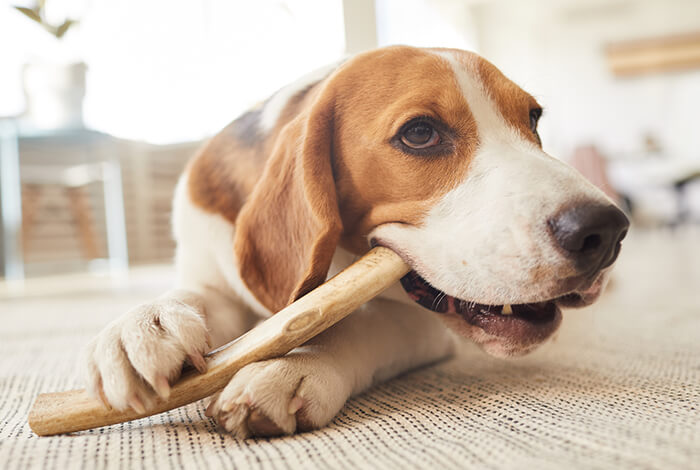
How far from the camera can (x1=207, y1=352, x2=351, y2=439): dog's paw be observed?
2.75 ft

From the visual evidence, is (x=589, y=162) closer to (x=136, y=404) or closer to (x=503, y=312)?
(x=503, y=312)

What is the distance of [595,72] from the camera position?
40.6 ft

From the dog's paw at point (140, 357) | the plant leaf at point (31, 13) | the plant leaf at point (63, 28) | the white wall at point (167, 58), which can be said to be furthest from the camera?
the white wall at point (167, 58)

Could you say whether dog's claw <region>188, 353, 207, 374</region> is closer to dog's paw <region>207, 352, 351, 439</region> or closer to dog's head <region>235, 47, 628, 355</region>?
dog's paw <region>207, 352, 351, 439</region>

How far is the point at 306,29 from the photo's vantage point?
461 centimetres

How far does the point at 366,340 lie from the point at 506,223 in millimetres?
355

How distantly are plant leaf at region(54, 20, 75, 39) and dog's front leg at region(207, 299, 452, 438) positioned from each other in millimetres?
3662

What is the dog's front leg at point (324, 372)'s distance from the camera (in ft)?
2.77

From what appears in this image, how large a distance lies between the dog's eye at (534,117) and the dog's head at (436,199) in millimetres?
42

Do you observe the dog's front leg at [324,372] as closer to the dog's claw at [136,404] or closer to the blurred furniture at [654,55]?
the dog's claw at [136,404]

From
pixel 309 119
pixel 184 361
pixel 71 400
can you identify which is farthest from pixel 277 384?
pixel 309 119

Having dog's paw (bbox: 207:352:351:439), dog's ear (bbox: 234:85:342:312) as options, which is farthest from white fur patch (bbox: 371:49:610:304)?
dog's paw (bbox: 207:352:351:439)

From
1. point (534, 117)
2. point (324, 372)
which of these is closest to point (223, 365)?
point (324, 372)

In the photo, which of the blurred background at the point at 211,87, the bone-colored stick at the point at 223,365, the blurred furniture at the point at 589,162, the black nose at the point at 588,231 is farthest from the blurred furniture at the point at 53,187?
the blurred furniture at the point at 589,162
